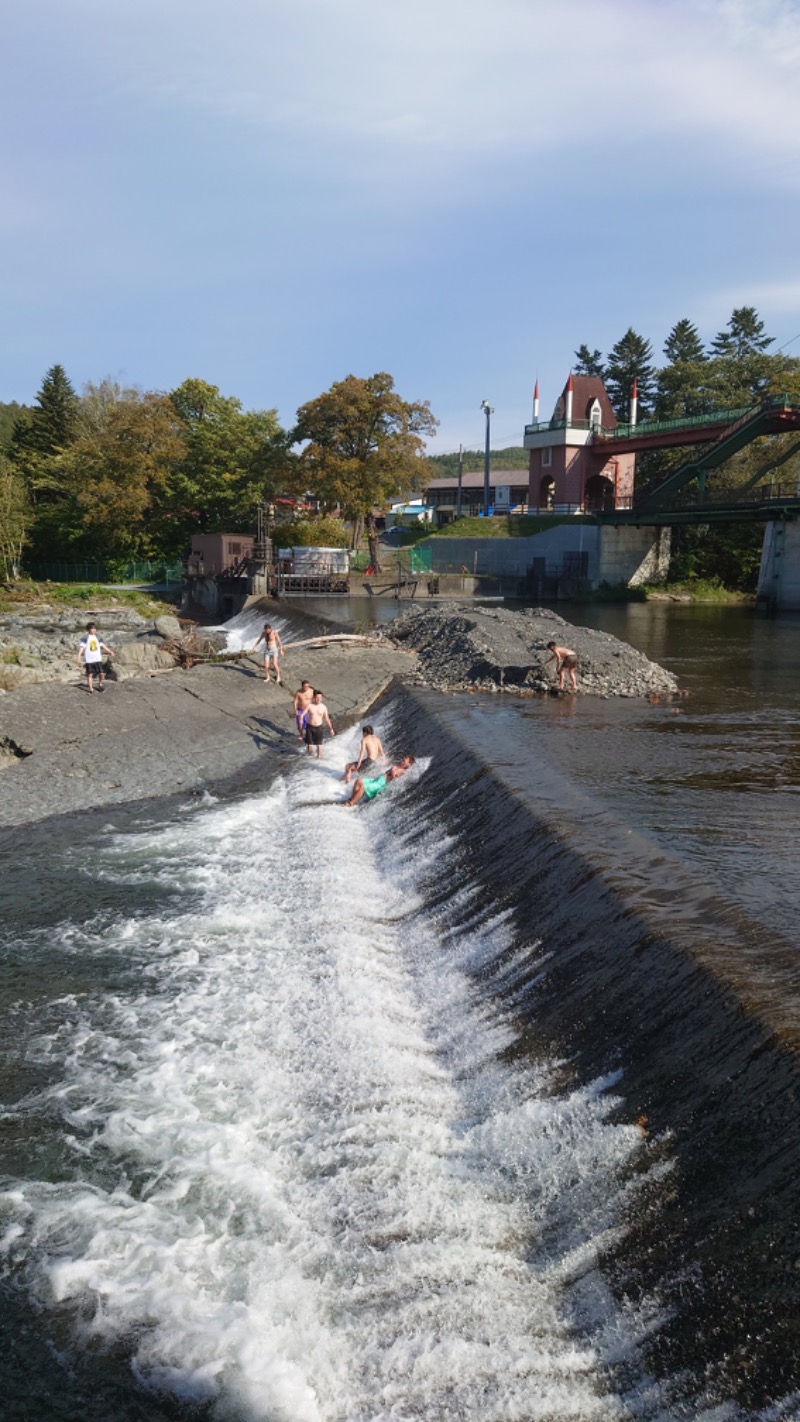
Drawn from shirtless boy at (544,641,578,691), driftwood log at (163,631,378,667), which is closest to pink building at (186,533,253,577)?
driftwood log at (163,631,378,667)

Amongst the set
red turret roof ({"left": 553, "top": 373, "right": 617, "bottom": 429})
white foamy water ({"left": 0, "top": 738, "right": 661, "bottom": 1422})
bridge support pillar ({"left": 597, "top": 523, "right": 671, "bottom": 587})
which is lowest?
white foamy water ({"left": 0, "top": 738, "right": 661, "bottom": 1422})

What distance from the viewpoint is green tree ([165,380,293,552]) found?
58.2 metres

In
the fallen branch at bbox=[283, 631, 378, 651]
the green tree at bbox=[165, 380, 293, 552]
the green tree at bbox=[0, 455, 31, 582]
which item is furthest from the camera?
the green tree at bbox=[165, 380, 293, 552]

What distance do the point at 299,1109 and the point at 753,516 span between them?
4816cm

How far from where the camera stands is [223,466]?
2312 inches

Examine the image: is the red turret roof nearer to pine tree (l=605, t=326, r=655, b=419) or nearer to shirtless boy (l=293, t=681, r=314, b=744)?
A: pine tree (l=605, t=326, r=655, b=419)

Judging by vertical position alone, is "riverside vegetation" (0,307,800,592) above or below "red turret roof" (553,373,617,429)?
below

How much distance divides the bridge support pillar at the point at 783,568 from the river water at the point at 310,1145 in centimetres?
3765

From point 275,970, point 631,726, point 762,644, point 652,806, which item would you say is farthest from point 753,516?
point 275,970

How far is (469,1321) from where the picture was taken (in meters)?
5.49

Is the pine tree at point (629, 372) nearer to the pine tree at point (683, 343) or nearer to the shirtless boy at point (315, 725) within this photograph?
the pine tree at point (683, 343)

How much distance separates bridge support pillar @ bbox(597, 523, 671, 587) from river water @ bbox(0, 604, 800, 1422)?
160ft

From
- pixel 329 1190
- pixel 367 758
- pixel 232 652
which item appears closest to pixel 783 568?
pixel 232 652

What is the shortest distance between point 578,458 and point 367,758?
5635cm
